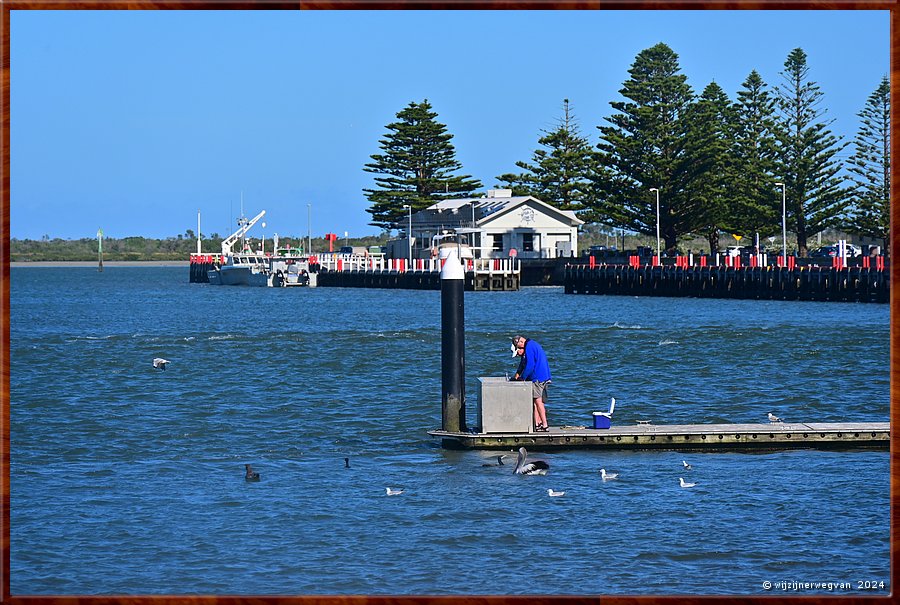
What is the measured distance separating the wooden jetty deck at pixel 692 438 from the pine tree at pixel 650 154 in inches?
2987

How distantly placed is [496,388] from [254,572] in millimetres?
6086

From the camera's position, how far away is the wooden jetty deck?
18.9 metres

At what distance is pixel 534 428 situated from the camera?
1909 cm

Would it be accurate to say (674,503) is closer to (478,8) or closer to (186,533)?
(186,533)

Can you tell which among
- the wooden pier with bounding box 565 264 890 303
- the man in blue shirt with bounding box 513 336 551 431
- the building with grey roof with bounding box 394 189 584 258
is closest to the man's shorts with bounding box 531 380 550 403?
the man in blue shirt with bounding box 513 336 551 431

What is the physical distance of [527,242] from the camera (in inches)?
4124

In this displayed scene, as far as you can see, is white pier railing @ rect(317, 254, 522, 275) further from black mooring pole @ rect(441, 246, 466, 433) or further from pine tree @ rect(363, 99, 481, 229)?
black mooring pole @ rect(441, 246, 466, 433)

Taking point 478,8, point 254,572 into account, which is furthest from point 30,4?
point 254,572

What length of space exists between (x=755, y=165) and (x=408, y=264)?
29698mm

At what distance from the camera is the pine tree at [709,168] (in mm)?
93500

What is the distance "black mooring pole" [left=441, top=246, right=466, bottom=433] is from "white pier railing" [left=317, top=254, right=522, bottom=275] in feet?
235

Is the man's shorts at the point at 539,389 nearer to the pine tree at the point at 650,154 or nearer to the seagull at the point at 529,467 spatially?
the seagull at the point at 529,467

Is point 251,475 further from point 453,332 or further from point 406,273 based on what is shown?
point 406,273

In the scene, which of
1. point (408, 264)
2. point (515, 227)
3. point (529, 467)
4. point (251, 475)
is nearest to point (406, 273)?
point (408, 264)
